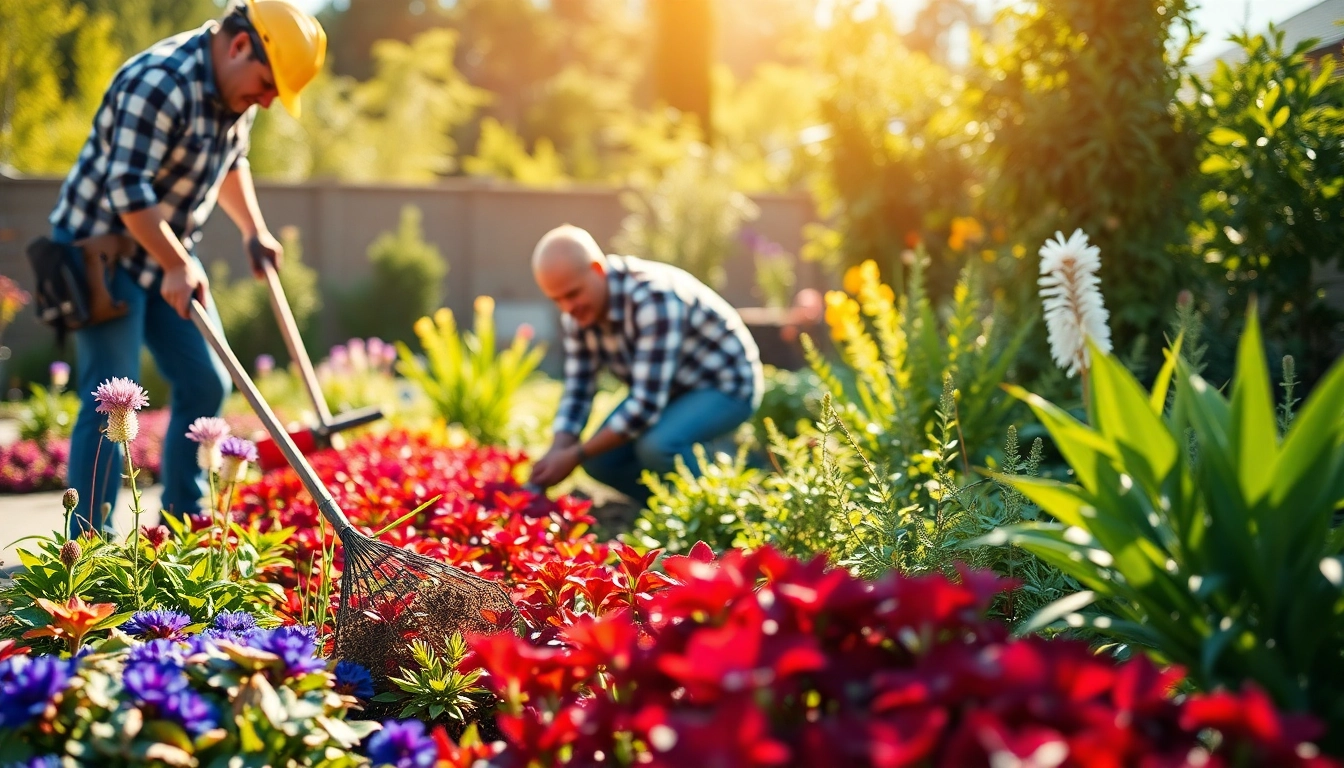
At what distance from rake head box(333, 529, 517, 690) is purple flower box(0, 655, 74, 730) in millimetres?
664

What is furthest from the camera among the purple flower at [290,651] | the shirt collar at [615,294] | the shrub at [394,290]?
the shrub at [394,290]

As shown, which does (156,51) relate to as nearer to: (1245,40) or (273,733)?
(273,733)

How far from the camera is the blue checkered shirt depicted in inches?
112

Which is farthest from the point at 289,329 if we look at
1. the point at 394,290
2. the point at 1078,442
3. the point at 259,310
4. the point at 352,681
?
the point at 394,290

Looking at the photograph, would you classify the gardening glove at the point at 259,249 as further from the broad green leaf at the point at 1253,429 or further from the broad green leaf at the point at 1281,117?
the broad green leaf at the point at 1281,117

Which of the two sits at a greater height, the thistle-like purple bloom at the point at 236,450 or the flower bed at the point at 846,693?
the flower bed at the point at 846,693

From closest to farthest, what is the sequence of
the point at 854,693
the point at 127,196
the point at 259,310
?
the point at 854,693 < the point at 127,196 < the point at 259,310

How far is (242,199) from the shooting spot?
3684 millimetres

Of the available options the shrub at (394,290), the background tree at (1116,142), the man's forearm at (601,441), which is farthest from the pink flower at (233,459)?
the shrub at (394,290)

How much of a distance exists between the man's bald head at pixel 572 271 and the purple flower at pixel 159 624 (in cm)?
194

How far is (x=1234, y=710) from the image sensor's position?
37.5 inches

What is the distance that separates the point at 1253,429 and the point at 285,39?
2683mm

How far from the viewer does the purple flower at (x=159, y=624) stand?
1823 millimetres

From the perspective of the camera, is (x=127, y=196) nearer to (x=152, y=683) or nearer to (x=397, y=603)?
(x=397, y=603)
